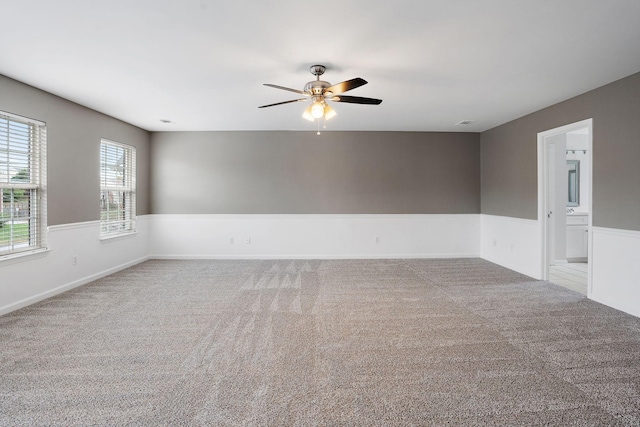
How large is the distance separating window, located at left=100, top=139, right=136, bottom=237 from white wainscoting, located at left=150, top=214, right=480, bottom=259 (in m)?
0.60

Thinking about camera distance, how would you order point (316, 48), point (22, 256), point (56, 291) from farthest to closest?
point (56, 291)
point (22, 256)
point (316, 48)

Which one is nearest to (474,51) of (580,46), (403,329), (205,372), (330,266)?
(580,46)

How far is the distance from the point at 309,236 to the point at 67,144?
3902mm

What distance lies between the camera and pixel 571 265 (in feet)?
17.6

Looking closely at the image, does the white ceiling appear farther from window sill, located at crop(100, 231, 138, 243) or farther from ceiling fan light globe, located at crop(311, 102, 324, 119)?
window sill, located at crop(100, 231, 138, 243)

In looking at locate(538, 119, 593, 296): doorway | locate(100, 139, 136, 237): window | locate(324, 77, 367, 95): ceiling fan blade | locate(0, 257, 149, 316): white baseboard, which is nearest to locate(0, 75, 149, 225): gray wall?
locate(100, 139, 136, 237): window

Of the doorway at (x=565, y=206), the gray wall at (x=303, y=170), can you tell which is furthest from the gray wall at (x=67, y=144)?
the doorway at (x=565, y=206)

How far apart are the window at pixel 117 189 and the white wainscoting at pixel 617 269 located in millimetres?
6679

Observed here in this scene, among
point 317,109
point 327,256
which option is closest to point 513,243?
point 327,256

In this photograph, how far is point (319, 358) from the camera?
90.2 inches

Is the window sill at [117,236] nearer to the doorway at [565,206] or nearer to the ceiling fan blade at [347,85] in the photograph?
the ceiling fan blade at [347,85]

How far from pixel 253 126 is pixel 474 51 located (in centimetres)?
383

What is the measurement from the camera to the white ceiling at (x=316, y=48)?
82.0 inches

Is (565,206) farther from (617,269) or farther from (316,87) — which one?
(316,87)
